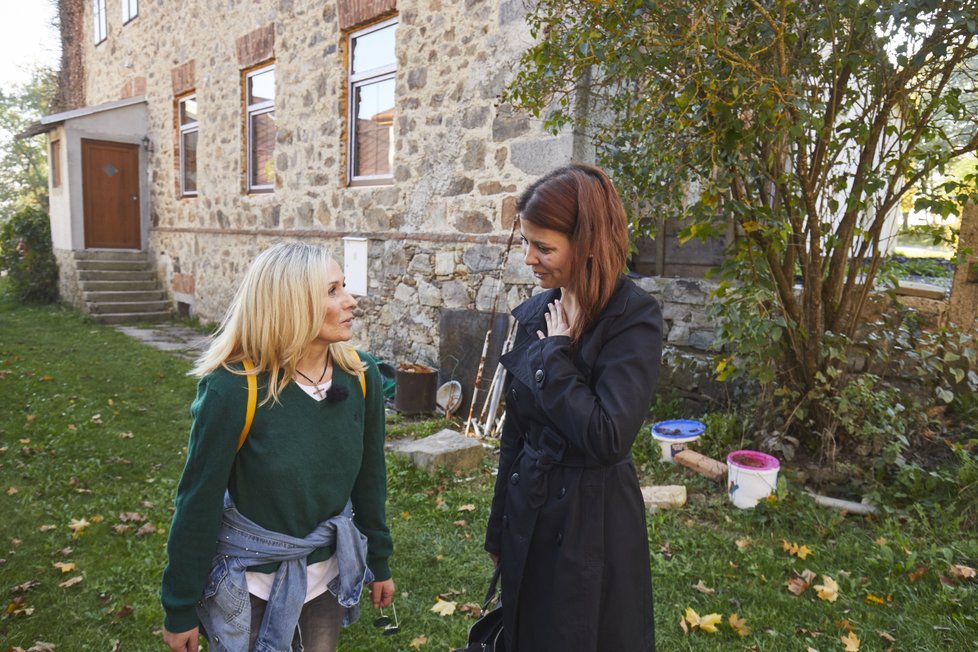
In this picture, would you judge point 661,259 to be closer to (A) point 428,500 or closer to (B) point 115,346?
(A) point 428,500

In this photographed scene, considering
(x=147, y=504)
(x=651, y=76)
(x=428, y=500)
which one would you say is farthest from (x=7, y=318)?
(x=651, y=76)

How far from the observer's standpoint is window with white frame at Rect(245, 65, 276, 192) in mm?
9586

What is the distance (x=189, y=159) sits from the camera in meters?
12.3

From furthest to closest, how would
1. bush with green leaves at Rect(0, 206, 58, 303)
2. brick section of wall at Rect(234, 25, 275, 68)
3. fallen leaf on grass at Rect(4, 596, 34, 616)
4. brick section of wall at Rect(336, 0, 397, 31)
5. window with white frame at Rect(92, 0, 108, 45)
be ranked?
window with white frame at Rect(92, 0, 108, 45)
bush with green leaves at Rect(0, 206, 58, 303)
brick section of wall at Rect(234, 25, 275, 68)
brick section of wall at Rect(336, 0, 397, 31)
fallen leaf on grass at Rect(4, 596, 34, 616)

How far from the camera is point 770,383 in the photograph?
4562 mm

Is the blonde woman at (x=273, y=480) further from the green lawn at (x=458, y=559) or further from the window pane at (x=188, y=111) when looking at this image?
the window pane at (x=188, y=111)

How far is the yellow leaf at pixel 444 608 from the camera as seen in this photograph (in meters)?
3.12

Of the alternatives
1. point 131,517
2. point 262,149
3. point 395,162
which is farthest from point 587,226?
point 262,149

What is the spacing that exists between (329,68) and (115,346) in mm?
4999

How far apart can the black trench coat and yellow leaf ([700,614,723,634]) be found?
49.5 inches

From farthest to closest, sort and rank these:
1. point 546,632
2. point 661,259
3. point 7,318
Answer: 1. point 7,318
2. point 661,259
3. point 546,632

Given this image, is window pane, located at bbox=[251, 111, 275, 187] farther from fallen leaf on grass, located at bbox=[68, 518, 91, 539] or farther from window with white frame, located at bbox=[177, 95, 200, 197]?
fallen leaf on grass, located at bbox=[68, 518, 91, 539]

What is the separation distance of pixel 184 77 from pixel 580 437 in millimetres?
12267

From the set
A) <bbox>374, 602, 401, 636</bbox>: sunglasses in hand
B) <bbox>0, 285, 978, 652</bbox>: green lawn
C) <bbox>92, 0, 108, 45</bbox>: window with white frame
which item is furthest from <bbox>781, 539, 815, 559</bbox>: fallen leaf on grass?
<bbox>92, 0, 108, 45</bbox>: window with white frame
